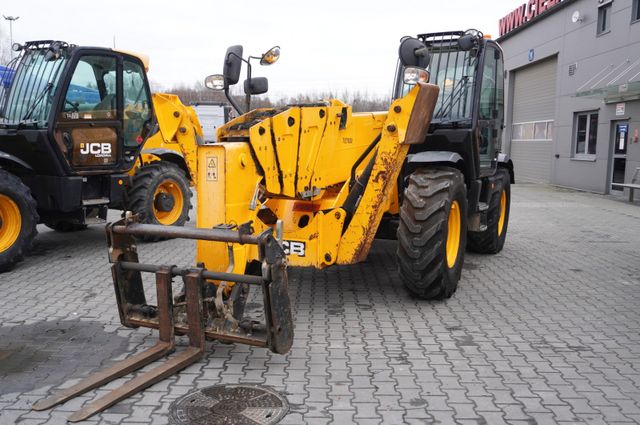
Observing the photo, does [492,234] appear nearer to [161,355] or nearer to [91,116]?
[161,355]

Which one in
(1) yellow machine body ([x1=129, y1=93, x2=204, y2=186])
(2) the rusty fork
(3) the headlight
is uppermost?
(3) the headlight

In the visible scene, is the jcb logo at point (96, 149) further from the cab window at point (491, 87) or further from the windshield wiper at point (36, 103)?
the cab window at point (491, 87)

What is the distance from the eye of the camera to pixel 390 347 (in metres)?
4.74

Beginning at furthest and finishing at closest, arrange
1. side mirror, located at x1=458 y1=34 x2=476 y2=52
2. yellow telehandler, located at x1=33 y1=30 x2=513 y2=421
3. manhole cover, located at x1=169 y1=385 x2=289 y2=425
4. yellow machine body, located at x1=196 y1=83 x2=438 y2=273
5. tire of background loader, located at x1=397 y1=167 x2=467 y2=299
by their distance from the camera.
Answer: side mirror, located at x1=458 y1=34 x2=476 y2=52 < tire of background loader, located at x1=397 y1=167 x2=467 y2=299 < yellow machine body, located at x1=196 y1=83 x2=438 y2=273 < yellow telehandler, located at x1=33 y1=30 x2=513 y2=421 < manhole cover, located at x1=169 y1=385 x2=289 y2=425

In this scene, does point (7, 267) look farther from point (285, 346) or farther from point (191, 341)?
point (285, 346)

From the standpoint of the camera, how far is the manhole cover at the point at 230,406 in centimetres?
356

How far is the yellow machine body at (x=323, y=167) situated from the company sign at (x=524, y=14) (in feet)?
59.5

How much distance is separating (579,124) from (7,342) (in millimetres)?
18930

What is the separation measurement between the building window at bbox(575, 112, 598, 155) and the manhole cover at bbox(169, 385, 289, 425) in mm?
17223

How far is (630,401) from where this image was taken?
3.81 meters

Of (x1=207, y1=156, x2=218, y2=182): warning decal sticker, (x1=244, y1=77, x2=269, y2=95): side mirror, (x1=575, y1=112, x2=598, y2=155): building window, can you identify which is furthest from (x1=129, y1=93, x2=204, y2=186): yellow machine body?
(x1=575, y1=112, x2=598, y2=155): building window

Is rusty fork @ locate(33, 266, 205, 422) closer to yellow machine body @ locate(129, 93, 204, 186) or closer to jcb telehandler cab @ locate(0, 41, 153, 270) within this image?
yellow machine body @ locate(129, 93, 204, 186)

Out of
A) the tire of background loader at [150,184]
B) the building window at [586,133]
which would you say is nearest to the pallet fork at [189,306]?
the tire of background loader at [150,184]

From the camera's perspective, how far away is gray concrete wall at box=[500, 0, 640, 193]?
16.3 meters
